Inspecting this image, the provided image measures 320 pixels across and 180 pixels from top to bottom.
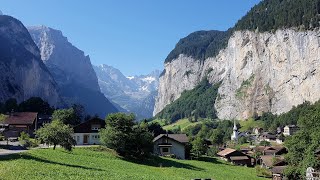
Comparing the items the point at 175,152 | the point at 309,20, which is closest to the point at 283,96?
the point at 309,20

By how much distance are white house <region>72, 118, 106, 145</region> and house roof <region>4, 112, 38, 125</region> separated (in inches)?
790

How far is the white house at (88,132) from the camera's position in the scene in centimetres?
7819

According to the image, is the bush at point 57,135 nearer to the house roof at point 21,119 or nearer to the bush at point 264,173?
the bush at point 264,173

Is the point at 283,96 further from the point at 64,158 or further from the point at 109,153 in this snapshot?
the point at 64,158

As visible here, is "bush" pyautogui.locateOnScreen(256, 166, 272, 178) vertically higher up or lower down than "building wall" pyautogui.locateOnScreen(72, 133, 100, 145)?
lower down

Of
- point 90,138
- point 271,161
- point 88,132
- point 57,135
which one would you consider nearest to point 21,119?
point 88,132

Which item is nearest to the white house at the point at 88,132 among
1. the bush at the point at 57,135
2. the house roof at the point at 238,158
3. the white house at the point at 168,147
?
the white house at the point at 168,147

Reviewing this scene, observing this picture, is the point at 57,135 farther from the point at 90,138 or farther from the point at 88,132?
the point at 90,138

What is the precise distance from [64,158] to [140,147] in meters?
18.4

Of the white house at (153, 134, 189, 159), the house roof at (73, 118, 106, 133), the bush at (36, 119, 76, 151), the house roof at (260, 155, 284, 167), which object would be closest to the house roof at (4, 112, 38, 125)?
the house roof at (73, 118, 106, 133)

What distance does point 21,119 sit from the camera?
3693 inches

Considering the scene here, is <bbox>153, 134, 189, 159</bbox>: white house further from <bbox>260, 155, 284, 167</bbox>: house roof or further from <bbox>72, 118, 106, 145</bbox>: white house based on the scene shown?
<bbox>260, 155, 284, 167</bbox>: house roof

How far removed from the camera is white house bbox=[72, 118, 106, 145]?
257ft

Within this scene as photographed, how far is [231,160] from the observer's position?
97.6 metres
